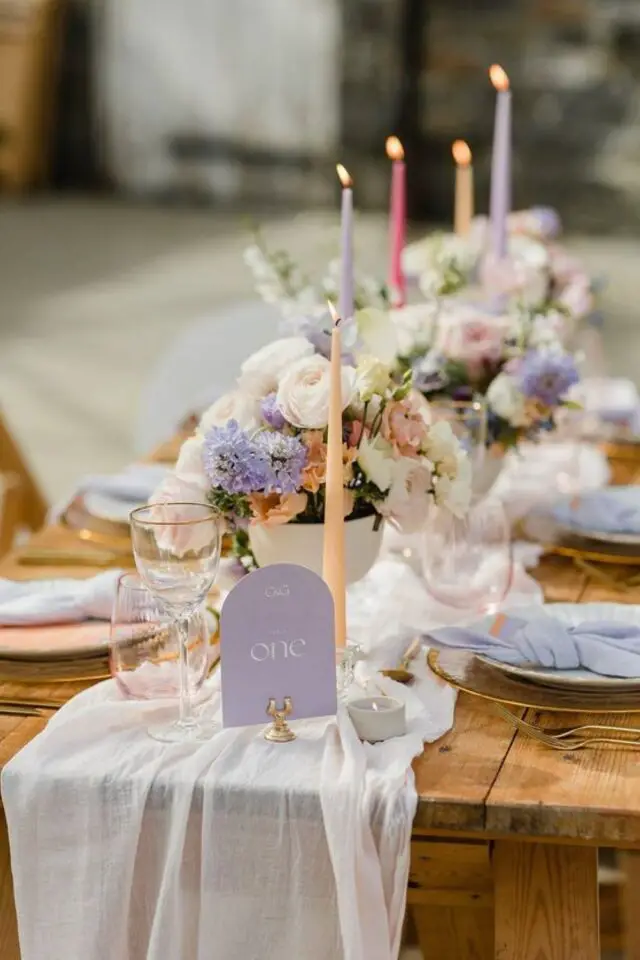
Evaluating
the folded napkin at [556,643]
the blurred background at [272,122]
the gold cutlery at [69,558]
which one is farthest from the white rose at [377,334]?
the blurred background at [272,122]

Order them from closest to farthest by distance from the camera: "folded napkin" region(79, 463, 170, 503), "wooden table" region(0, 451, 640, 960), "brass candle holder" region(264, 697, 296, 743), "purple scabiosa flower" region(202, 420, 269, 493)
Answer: "wooden table" region(0, 451, 640, 960) → "brass candle holder" region(264, 697, 296, 743) → "purple scabiosa flower" region(202, 420, 269, 493) → "folded napkin" region(79, 463, 170, 503)

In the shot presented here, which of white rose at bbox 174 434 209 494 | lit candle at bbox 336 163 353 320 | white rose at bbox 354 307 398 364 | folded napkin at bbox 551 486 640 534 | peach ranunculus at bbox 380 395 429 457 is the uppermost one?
lit candle at bbox 336 163 353 320

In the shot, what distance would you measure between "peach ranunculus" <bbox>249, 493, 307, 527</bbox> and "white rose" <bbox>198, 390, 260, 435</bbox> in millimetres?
68

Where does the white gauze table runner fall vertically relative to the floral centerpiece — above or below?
below

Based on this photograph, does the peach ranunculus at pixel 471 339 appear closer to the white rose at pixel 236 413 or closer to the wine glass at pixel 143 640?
the white rose at pixel 236 413

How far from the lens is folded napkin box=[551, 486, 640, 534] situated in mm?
2035

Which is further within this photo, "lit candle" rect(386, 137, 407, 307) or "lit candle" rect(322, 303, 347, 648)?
"lit candle" rect(386, 137, 407, 307)

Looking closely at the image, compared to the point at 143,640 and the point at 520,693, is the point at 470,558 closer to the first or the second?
the point at 520,693

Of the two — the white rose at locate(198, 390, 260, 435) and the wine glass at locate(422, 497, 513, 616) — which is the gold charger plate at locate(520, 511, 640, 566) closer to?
the wine glass at locate(422, 497, 513, 616)

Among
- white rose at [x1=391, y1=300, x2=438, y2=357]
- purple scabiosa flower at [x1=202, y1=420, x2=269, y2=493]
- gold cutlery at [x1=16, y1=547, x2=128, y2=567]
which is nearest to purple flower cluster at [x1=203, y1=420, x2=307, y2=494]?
purple scabiosa flower at [x1=202, y1=420, x2=269, y2=493]

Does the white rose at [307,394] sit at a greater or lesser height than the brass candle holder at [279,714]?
greater

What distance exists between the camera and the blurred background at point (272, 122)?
8188 mm

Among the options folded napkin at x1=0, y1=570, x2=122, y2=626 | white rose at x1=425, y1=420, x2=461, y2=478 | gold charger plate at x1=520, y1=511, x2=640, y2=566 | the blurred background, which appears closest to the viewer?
white rose at x1=425, y1=420, x2=461, y2=478

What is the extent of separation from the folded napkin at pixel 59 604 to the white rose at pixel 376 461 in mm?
342
